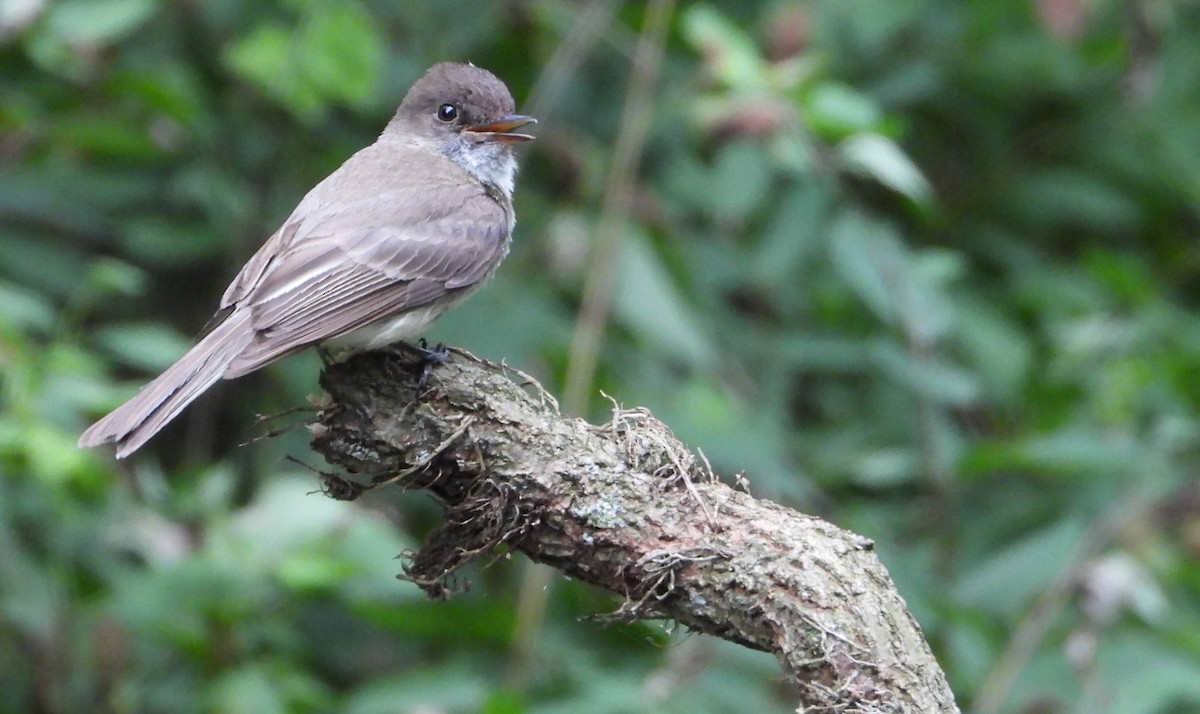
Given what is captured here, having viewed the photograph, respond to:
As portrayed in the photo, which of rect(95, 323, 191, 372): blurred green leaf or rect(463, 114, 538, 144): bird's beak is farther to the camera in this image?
rect(95, 323, 191, 372): blurred green leaf

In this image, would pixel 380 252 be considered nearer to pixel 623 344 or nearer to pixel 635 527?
pixel 635 527

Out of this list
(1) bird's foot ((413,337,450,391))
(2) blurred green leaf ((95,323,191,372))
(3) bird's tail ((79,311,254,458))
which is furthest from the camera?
(2) blurred green leaf ((95,323,191,372))

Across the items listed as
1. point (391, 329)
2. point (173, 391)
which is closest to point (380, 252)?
point (391, 329)

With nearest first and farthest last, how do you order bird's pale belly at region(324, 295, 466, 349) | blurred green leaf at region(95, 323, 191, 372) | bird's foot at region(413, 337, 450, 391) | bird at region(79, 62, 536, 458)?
bird's foot at region(413, 337, 450, 391) < bird at region(79, 62, 536, 458) < bird's pale belly at region(324, 295, 466, 349) < blurred green leaf at region(95, 323, 191, 372)

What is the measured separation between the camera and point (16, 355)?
16.7 feet

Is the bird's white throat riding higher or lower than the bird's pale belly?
higher

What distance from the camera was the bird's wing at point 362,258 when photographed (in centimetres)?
400

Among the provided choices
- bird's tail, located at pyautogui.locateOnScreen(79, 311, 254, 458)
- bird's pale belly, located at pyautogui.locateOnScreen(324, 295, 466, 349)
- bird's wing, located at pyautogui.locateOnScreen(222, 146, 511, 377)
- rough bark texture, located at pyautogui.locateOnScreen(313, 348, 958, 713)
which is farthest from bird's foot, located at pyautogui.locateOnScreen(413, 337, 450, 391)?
bird's tail, located at pyautogui.locateOnScreen(79, 311, 254, 458)

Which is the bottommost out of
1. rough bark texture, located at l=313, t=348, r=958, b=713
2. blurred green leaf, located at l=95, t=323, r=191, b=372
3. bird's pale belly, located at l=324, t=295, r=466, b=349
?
rough bark texture, located at l=313, t=348, r=958, b=713

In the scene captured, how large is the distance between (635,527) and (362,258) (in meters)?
1.51

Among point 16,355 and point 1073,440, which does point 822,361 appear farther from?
point 16,355

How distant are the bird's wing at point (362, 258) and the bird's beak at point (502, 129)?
0.76ft

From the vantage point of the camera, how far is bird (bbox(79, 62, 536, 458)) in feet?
12.7

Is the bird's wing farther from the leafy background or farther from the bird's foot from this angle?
the leafy background
